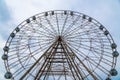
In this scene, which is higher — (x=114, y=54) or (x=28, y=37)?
(x=28, y=37)

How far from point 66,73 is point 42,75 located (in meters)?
4.25

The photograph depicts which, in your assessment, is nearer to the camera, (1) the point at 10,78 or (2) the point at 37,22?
(1) the point at 10,78

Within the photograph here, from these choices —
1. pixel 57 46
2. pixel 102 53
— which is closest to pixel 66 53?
pixel 57 46

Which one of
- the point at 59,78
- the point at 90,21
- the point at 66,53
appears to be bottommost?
the point at 59,78

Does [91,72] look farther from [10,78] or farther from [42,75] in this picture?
[10,78]

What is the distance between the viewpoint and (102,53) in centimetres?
4478

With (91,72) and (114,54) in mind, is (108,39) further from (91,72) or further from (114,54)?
(91,72)

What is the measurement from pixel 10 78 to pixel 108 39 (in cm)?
1206

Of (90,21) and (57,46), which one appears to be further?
(90,21)

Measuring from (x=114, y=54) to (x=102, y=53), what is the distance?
4.54 feet

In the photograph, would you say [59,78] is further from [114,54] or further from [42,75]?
[114,54]

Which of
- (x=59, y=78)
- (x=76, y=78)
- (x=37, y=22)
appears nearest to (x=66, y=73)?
(x=59, y=78)

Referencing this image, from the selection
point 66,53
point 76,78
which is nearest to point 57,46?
point 66,53

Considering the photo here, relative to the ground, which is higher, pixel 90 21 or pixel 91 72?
pixel 90 21
